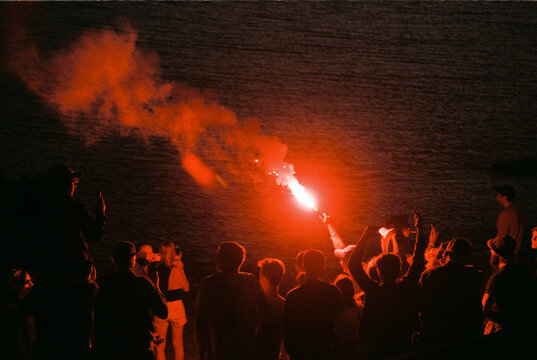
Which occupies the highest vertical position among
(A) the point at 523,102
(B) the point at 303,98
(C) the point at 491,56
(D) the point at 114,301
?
(C) the point at 491,56

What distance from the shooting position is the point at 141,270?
5.98 metres

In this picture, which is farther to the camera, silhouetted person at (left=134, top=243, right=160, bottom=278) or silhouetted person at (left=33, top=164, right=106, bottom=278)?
silhouetted person at (left=134, top=243, right=160, bottom=278)

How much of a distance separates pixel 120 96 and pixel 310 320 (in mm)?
71583

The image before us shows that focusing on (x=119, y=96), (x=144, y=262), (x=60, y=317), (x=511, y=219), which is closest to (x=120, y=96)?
(x=119, y=96)

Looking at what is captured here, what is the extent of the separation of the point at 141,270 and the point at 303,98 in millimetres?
65534

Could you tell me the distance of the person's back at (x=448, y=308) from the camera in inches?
170

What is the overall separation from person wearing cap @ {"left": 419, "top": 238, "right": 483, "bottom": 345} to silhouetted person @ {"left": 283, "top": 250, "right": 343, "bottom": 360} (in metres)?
0.80

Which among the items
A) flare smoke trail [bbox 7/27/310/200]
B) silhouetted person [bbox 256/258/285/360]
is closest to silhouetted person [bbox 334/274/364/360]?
silhouetted person [bbox 256/258/285/360]

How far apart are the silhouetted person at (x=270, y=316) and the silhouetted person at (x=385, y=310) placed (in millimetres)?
660

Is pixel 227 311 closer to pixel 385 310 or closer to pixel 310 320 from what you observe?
pixel 310 320

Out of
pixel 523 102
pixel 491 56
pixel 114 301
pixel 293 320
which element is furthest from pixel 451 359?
pixel 491 56

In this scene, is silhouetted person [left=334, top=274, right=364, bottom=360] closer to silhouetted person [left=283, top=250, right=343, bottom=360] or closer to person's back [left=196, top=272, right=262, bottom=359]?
silhouetted person [left=283, top=250, right=343, bottom=360]

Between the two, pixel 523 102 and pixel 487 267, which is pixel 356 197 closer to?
pixel 487 267

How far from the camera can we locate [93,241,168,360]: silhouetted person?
407 centimetres
